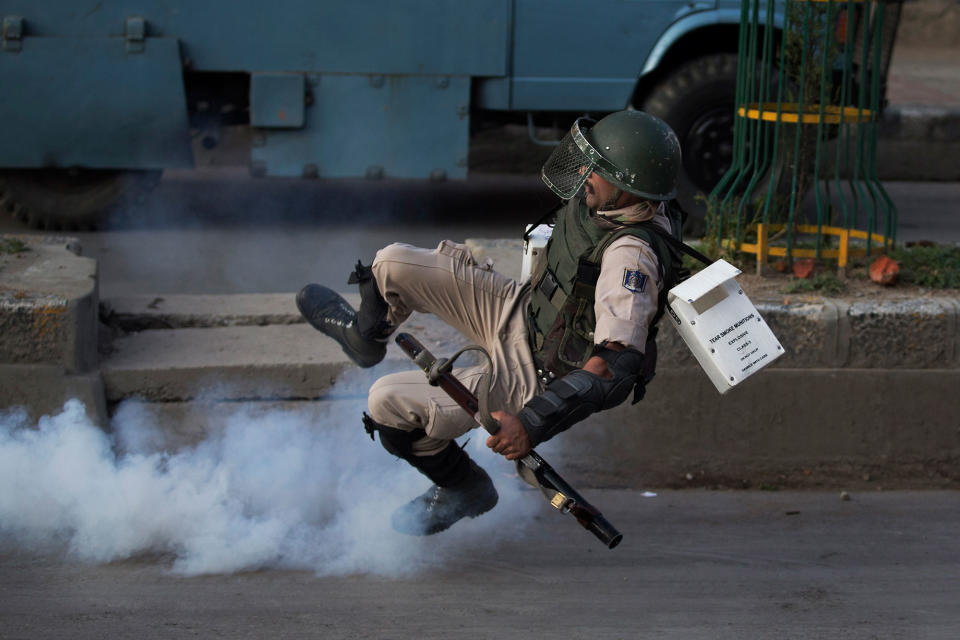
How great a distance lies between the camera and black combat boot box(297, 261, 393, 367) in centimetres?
344

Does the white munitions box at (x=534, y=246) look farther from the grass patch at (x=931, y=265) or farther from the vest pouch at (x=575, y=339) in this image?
the grass patch at (x=931, y=265)

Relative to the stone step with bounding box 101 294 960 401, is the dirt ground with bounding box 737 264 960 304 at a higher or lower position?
higher

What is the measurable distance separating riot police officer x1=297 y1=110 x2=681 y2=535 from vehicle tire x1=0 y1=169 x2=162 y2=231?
4.24 metres

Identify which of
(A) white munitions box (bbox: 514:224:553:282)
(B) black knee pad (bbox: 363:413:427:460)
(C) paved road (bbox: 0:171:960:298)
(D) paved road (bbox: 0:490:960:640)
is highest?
(A) white munitions box (bbox: 514:224:553:282)

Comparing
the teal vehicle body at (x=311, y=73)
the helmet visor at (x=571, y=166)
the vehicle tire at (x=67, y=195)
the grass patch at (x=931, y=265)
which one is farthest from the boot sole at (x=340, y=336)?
the vehicle tire at (x=67, y=195)

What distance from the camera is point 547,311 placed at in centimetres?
321

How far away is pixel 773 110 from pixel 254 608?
133 inches

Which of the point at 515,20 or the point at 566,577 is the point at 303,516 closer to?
the point at 566,577

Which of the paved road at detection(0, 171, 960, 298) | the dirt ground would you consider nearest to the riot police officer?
the dirt ground

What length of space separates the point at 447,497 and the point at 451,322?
57cm

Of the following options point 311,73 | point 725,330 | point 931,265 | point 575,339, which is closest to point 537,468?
point 575,339

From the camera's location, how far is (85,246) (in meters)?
7.09

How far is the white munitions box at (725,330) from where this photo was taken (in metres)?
2.99

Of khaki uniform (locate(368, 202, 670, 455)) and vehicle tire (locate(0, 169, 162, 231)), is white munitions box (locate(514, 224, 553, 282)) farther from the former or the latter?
vehicle tire (locate(0, 169, 162, 231))
